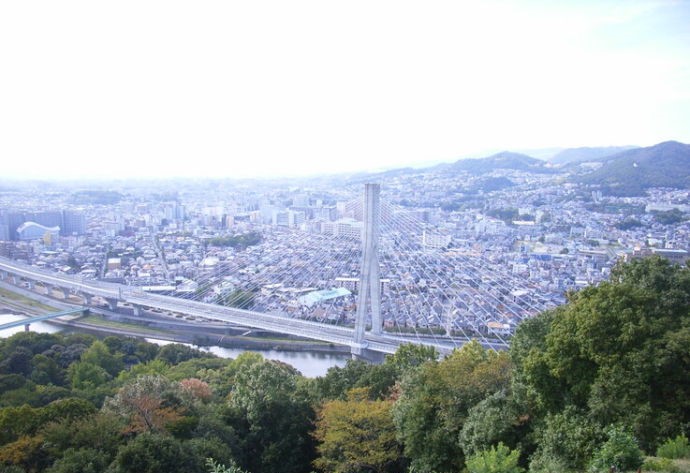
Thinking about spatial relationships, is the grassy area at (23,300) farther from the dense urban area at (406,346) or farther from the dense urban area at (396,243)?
the dense urban area at (396,243)

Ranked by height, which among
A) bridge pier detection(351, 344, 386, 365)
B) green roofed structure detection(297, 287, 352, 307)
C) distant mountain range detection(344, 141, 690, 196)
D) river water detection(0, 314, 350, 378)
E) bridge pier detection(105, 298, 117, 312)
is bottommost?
river water detection(0, 314, 350, 378)

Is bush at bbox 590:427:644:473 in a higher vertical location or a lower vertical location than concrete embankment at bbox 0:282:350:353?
higher

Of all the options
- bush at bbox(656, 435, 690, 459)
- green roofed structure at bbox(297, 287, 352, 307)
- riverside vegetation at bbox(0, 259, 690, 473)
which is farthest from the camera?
green roofed structure at bbox(297, 287, 352, 307)

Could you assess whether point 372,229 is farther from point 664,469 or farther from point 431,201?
point 431,201

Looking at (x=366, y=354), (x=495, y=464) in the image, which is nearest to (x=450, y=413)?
(x=495, y=464)

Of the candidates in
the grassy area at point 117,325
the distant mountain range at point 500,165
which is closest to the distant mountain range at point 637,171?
the distant mountain range at point 500,165

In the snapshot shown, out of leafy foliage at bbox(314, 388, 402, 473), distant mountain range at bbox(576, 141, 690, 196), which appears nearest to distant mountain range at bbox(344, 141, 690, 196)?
distant mountain range at bbox(576, 141, 690, 196)

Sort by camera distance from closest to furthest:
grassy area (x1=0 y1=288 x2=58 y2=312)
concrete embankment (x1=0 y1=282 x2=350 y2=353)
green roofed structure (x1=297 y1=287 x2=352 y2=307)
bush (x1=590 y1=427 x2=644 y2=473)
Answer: bush (x1=590 y1=427 x2=644 y2=473)
concrete embankment (x1=0 y1=282 x2=350 y2=353)
green roofed structure (x1=297 y1=287 x2=352 y2=307)
grassy area (x1=0 y1=288 x2=58 y2=312)

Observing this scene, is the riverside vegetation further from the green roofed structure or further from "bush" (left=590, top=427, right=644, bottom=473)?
the green roofed structure
